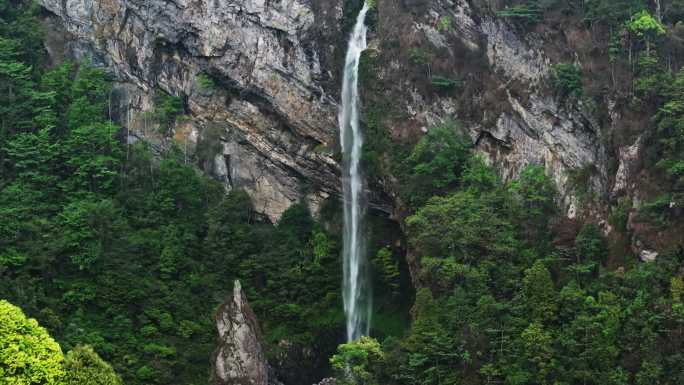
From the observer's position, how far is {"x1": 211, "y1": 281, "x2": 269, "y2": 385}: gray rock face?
33.3 meters

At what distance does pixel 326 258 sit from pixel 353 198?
2.22 meters

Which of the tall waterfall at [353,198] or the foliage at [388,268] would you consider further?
the tall waterfall at [353,198]

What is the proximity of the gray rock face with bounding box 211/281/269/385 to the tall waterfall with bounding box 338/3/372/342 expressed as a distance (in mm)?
4255

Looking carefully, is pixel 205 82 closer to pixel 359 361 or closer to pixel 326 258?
pixel 326 258

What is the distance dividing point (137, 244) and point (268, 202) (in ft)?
19.2

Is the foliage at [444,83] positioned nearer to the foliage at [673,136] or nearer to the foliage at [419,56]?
the foliage at [419,56]

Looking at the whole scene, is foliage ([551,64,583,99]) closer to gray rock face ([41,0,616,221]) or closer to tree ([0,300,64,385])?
gray rock face ([41,0,616,221])

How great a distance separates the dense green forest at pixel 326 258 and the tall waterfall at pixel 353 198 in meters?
0.45

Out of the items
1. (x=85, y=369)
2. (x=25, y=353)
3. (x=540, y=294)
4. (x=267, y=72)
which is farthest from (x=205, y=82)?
(x=25, y=353)

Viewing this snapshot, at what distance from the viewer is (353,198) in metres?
38.4

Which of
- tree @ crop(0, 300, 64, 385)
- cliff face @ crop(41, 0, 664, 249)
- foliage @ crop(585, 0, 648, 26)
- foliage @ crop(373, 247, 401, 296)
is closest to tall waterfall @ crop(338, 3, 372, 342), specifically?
cliff face @ crop(41, 0, 664, 249)

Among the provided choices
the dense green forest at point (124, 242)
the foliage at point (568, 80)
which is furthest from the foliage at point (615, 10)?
the dense green forest at point (124, 242)

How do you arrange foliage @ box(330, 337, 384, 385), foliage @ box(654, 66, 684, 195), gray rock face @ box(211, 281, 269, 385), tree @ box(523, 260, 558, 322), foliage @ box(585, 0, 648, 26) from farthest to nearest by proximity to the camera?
1. foliage @ box(585, 0, 648, 26)
2. gray rock face @ box(211, 281, 269, 385)
3. foliage @ box(330, 337, 384, 385)
4. foliage @ box(654, 66, 684, 195)
5. tree @ box(523, 260, 558, 322)

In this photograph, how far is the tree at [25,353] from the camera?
1025 inches
